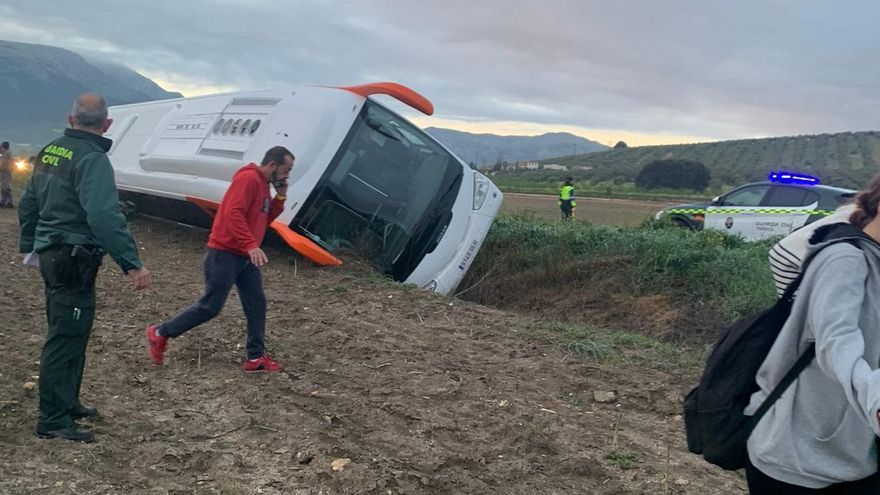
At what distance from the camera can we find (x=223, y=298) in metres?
4.87

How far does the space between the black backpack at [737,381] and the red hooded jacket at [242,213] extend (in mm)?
3332

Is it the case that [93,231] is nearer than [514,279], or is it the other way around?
[93,231]

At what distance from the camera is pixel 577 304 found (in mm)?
8195

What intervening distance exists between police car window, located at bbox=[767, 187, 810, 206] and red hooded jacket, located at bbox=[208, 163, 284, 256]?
9.97 meters

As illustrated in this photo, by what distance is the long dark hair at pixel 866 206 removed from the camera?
75.3 inches

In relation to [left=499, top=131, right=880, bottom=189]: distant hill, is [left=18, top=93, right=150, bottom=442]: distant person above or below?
below

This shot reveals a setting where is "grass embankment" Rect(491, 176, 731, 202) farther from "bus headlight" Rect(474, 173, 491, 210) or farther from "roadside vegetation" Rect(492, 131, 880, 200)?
"bus headlight" Rect(474, 173, 491, 210)

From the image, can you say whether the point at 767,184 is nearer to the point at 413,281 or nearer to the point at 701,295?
the point at 701,295

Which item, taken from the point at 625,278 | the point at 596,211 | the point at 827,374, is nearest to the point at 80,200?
the point at 827,374

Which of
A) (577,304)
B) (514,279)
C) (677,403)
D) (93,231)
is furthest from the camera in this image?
(514,279)

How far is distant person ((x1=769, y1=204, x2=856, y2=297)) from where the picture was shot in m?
1.96

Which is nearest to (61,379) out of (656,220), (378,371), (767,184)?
(378,371)

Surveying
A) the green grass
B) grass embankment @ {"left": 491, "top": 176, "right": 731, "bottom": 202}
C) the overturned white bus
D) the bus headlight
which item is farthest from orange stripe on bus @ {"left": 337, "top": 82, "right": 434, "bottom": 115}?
grass embankment @ {"left": 491, "top": 176, "right": 731, "bottom": 202}

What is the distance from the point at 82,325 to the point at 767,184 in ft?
38.4
